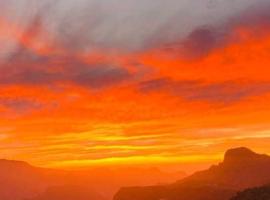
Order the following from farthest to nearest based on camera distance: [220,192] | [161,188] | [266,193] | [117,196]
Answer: [117,196] < [161,188] < [220,192] < [266,193]

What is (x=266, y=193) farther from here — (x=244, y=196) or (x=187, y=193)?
(x=187, y=193)

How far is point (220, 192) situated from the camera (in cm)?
14400

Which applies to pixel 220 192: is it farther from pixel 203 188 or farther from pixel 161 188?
pixel 161 188

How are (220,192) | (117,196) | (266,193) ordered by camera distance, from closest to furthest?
1. (266,193)
2. (220,192)
3. (117,196)

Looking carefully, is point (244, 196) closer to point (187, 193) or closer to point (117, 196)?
point (187, 193)

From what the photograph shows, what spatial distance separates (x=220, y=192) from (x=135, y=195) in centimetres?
4404

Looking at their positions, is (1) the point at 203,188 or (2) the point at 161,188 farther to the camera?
(2) the point at 161,188

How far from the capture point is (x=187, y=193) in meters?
151

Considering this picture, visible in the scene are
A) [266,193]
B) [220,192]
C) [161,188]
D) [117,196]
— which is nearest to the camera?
[266,193]

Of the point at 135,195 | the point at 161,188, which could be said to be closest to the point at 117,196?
the point at 135,195

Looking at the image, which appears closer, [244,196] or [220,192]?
[244,196]

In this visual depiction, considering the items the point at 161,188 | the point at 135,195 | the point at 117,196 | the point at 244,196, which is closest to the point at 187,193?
the point at 161,188

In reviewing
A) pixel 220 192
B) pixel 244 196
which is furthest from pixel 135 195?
pixel 244 196

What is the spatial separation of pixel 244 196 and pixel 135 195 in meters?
99.5
